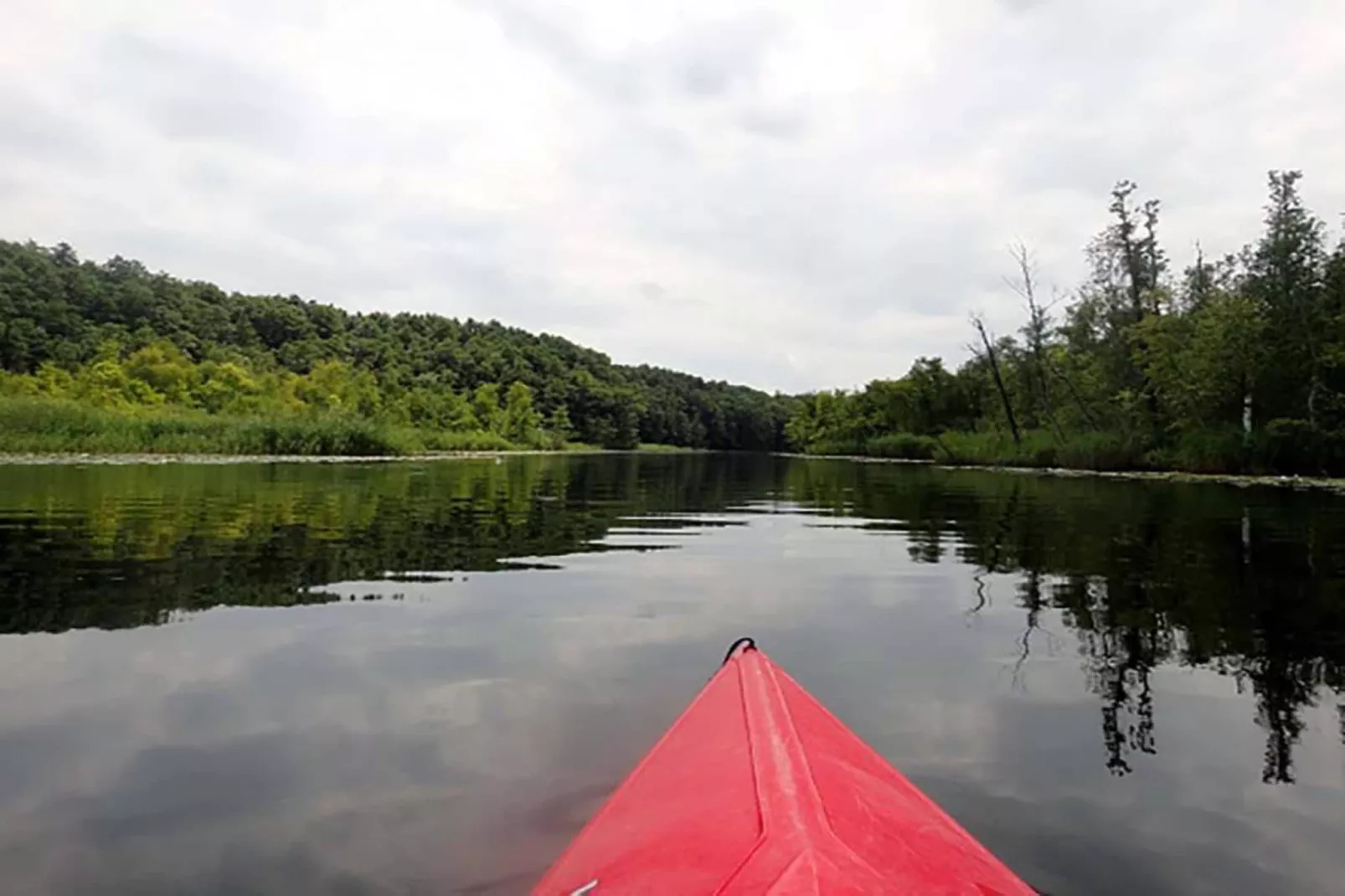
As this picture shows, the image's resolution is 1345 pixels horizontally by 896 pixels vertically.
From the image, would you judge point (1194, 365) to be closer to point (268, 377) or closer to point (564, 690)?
point (564, 690)

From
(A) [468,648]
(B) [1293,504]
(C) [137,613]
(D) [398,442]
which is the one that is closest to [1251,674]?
(A) [468,648]

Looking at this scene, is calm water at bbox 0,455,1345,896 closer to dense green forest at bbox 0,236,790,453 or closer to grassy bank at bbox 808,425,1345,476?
grassy bank at bbox 808,425,1345,476

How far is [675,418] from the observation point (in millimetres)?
125312

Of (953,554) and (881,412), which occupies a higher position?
(881,412)

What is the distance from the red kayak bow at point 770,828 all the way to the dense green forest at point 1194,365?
3253 centimetres

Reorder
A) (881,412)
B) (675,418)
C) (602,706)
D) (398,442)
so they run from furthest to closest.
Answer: (675,418) → (881,412) → (398,442) → (602,706)

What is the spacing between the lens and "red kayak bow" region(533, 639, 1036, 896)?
6.95ft

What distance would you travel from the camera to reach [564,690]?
5652 millimetres

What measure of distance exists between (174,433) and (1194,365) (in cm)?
4114

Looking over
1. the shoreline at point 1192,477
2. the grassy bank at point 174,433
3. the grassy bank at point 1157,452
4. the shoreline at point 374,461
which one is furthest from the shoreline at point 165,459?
the grassy bank at point 1157,452

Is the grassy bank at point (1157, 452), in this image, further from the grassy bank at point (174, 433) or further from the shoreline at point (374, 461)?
the grassy bank at point (174, 433)

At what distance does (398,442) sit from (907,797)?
45375 mm

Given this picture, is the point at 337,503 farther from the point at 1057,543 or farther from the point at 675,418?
the point at 675,418

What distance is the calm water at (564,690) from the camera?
3535 mm
